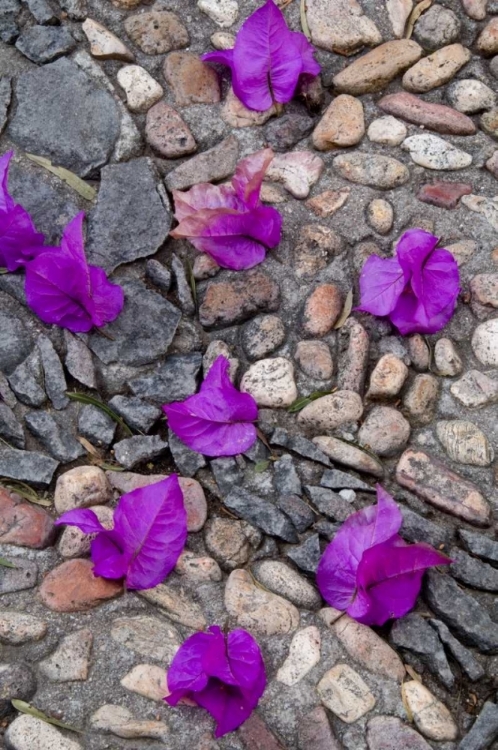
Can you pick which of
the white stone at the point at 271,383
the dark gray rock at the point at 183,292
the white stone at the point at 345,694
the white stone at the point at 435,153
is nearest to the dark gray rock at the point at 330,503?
the white stone at the point at 271,383

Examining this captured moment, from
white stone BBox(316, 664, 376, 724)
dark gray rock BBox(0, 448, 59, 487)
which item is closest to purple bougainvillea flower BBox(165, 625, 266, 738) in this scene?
white stone BBox(316, 664, 376, 724)

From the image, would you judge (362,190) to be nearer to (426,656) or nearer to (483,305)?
(483,305)

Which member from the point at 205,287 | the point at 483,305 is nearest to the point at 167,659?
the point at 205,287

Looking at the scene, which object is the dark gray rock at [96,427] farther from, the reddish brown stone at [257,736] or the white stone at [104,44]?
the white stone at [104,44]

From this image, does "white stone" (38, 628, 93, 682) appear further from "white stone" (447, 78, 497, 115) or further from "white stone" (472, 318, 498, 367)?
"white stone" (447, 78, 497, 115)

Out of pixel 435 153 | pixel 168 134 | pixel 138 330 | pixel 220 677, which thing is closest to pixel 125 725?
pixel 220 677

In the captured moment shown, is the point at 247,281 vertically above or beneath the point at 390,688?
above
